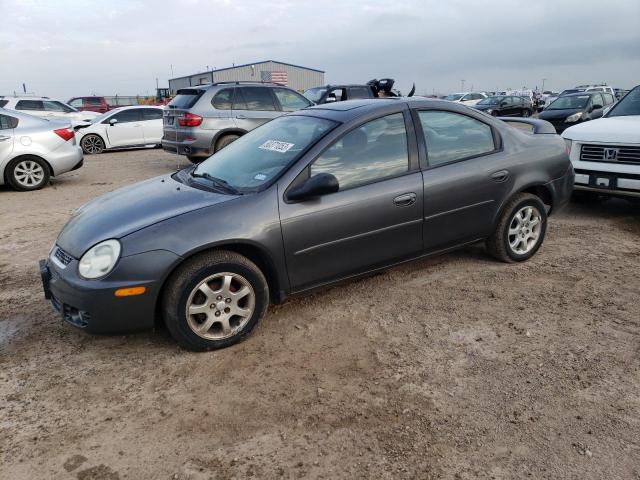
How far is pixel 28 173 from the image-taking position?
920 cm

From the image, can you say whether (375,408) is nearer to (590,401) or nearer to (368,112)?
(590,401)

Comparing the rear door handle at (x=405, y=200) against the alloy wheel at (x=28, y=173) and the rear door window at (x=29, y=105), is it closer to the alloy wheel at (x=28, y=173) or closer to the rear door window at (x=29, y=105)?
the alloy wheel at (x=28, y=173)

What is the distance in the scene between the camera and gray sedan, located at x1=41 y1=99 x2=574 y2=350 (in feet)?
10.5

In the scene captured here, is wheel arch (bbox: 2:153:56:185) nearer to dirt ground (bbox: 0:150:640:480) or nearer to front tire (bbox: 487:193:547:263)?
dirt ground (bbox: 0:150:640:480)

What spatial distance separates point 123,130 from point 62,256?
12.7 meters

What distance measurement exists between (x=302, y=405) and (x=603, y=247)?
4.01 m

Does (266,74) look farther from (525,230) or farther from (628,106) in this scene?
(525,230)

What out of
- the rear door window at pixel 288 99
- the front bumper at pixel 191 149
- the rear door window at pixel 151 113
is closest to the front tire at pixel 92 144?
the rear door window at pixel 151 113

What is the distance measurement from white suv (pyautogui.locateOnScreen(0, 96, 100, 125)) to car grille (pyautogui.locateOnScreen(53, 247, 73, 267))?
13.5 m

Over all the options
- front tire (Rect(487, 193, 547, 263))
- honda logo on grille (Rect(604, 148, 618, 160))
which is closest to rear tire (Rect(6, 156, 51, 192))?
front tire (Rect(487, 193, 547, 263))

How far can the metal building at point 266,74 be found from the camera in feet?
149

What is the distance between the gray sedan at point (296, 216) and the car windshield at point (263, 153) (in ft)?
0.05

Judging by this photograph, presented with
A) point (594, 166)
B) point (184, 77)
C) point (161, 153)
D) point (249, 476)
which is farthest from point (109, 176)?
point (184, 77)

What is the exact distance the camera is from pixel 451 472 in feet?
7.70
